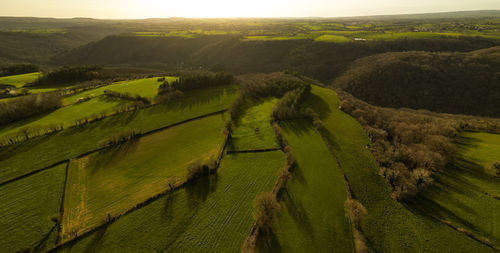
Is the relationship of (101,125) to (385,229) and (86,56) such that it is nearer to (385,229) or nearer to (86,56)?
(385,229)

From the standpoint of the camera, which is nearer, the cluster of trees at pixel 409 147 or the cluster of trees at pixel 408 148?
the cluster of trees at pixel 408 148

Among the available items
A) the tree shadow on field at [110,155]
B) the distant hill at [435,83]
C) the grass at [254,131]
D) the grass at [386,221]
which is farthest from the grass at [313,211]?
the distant hill at [435,83]

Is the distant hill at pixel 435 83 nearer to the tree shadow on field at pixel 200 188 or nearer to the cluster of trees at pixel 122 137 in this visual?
the tree shadow on field at pixel 200 188

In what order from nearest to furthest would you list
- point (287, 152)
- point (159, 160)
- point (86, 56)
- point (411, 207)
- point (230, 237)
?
point (230, 237) < point (411, 207) < point (159, 160) < point (287, 152) < point (86, 56)

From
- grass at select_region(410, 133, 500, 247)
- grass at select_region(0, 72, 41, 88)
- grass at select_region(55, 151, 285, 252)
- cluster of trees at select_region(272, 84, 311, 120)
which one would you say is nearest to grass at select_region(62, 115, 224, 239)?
grass at select_region(55, 151, 285, 252)

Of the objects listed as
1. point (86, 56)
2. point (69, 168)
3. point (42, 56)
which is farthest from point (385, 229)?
point (42, 56)

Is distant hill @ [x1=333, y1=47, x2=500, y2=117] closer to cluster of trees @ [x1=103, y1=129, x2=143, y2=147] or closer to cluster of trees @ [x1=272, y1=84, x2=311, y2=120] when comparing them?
cluster of trees @ [x1=272, y1=84, x2=311, y2=120]

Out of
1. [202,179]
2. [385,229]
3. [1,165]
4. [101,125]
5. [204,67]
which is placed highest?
[204,67]
